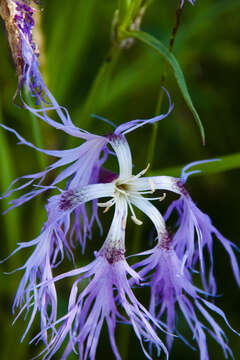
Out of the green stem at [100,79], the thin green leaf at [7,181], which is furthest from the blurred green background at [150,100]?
the green stem at [100,79]

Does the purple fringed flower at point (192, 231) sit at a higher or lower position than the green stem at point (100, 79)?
lower

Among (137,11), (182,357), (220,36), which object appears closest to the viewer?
(137,11)

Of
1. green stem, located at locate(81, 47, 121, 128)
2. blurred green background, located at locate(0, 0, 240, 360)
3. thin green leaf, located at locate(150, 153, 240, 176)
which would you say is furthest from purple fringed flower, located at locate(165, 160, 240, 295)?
blurred green background, located at locate(0, 0, 240, 360)

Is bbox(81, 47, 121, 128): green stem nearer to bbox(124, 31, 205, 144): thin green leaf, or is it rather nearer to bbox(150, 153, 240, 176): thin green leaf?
bbox(124, 31, 205, 144): thin green leaf

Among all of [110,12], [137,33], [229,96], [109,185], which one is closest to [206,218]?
[109,185]

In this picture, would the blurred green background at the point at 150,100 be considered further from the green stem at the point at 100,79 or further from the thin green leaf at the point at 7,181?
the green stem at the point at 100,79

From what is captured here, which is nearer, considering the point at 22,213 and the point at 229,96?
the point at 22,213

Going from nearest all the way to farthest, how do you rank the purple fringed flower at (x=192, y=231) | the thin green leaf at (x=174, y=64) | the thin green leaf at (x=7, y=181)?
1. the thin green leaf at (x=174, y=64)
2. the purple fringed flower at (x=192, y=231)
3. the thin green leaf at (x=7, y=181)

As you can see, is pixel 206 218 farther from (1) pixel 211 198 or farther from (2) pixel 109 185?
(1) pixel 211 198
